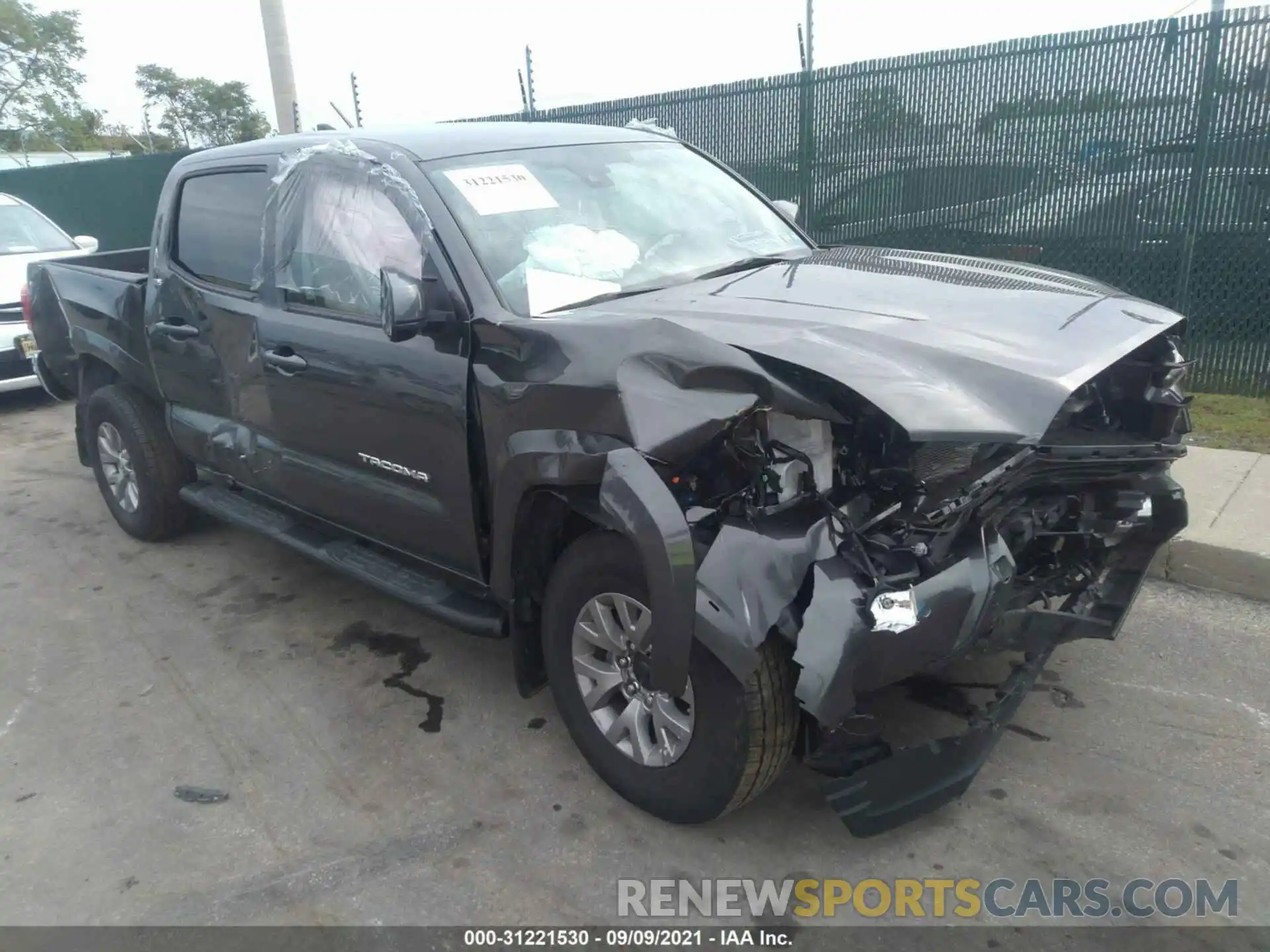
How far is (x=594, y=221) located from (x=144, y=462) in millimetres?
3061

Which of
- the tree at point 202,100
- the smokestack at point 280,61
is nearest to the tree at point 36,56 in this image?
the tree at point 202,100

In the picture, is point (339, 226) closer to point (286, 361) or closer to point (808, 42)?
point (286, 361)

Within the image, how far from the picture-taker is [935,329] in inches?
105

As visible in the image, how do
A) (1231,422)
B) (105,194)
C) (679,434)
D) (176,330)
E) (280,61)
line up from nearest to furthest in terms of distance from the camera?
(679,434) < (176,330) < (1231,422) < (280,61) < (105,194)

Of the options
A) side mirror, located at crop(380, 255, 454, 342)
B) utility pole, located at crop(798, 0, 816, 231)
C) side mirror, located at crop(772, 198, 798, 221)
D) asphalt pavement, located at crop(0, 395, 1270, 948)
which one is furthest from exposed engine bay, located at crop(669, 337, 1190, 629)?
utility pole, located at crop(798, 0, 816, 231)

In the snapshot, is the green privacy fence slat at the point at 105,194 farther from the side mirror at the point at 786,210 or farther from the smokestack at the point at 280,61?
the side mirror at the point at 786,210

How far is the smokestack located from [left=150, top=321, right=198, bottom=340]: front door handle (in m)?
7.15

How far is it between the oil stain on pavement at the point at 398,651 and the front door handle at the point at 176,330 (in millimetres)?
1514

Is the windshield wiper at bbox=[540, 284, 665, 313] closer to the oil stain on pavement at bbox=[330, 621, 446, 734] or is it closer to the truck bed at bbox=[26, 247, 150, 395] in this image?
the oil stain on pavement at bbox=[330, 621, 446, 734]

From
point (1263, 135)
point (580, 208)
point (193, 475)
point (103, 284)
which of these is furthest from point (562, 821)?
point (1263, 135)

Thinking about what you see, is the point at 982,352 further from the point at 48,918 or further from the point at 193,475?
the point at 193,475

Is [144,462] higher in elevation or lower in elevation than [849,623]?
lower

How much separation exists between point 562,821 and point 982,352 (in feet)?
5.92

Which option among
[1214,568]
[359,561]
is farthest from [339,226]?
[1214,568]
